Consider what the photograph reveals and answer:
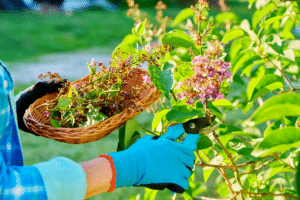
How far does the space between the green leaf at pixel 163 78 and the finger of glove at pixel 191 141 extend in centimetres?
12

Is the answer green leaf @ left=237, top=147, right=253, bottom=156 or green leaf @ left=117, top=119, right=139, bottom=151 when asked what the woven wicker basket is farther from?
green leaf @ left=237, top=147, right=253, bottom=156

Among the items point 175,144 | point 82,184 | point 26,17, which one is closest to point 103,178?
point 82,184

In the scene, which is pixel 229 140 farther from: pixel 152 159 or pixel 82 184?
pixel 82 184

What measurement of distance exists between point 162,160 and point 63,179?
23 centimetres

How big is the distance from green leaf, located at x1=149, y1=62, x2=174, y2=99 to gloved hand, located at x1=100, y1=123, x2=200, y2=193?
105mm

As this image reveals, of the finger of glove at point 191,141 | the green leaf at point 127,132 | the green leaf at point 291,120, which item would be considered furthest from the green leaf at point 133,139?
the green leaf at point 291,120

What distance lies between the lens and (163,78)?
2.22 feet

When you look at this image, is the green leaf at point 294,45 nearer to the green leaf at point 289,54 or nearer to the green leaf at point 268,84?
the green leaf at point 289,54

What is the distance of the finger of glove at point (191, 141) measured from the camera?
0.69m

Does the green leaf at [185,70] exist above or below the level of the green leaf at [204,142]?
above

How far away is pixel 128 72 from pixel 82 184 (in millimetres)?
302

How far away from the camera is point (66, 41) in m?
6.57

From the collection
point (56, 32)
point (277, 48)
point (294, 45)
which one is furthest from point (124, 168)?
point (56, 32)

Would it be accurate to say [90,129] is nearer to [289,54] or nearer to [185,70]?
[185,70]
